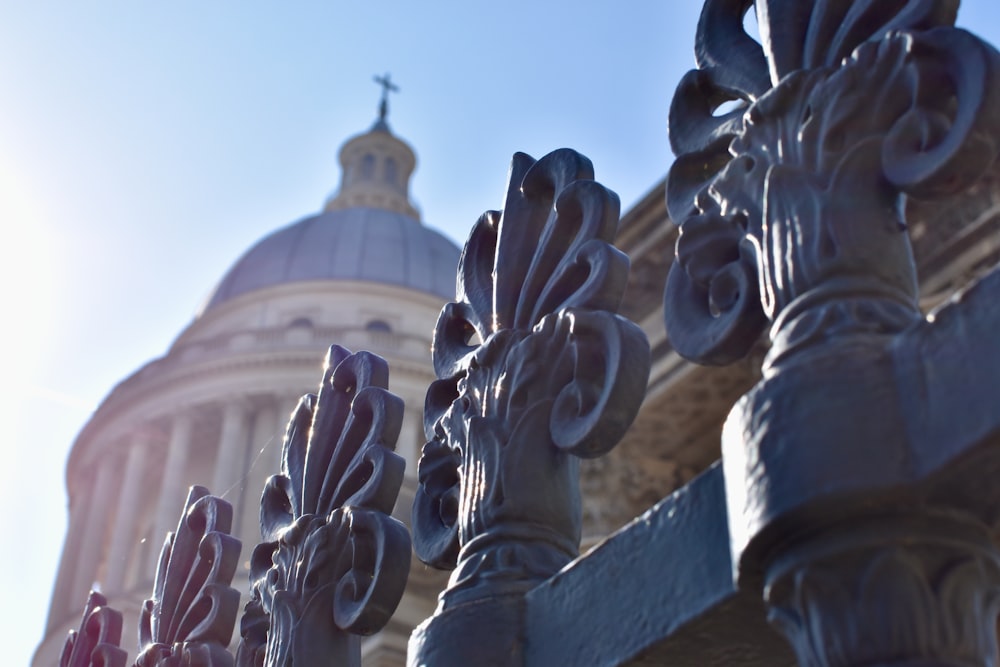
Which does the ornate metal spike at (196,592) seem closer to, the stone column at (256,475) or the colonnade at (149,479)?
the stone column at (256,475)

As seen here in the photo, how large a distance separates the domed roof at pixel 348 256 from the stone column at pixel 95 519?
6.98 meters

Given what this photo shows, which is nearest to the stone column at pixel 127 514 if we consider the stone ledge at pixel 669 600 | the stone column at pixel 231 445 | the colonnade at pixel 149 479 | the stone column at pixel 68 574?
the colonnade at pixel 149 479

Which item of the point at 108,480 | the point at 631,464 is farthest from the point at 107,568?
the point at 631,464

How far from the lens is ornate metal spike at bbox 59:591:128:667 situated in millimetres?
3801

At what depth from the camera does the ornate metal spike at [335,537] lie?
8.28ft

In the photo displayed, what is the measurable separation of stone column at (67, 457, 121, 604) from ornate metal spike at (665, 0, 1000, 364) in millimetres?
51878

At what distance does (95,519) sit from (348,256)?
42.6 ft

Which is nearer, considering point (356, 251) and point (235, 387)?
point (235, 387)

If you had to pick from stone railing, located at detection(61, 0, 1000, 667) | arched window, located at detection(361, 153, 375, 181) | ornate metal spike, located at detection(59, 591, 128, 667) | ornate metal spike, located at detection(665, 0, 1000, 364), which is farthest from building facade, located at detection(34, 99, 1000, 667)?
ornate metal spike, located at detection(665, 0, 1000, 364)

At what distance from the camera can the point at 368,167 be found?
6731 centimetres

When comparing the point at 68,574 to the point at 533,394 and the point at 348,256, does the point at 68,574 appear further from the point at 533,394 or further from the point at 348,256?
the point at 533,394

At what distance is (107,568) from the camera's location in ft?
171

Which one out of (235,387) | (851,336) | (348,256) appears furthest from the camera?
(348,256)

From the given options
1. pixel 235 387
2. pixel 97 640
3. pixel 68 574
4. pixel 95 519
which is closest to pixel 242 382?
pixel 235 387
